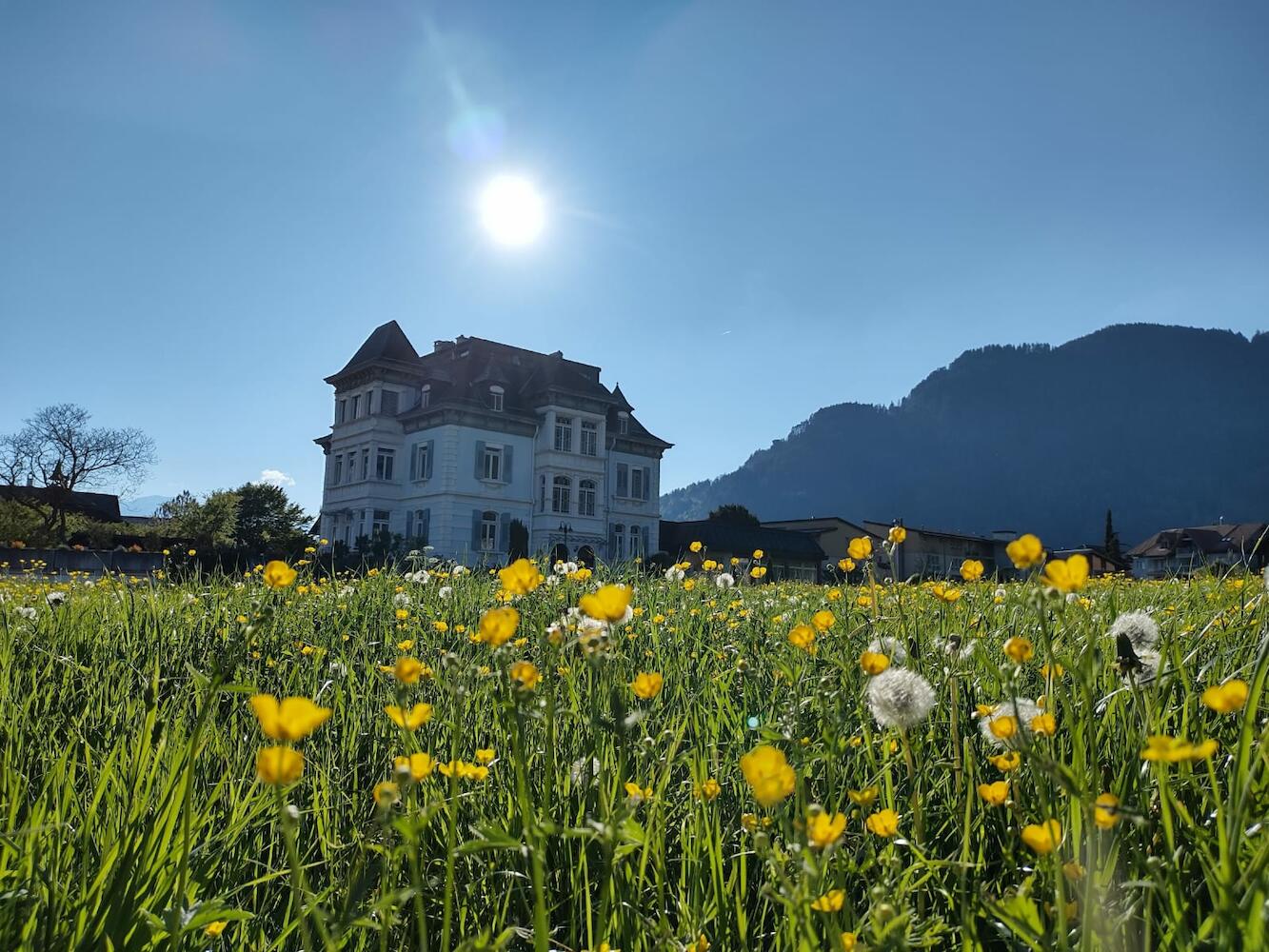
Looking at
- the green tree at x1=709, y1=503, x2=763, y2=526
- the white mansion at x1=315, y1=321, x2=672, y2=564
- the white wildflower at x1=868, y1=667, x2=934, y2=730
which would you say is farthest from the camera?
the green tree at x1=709, y1=503, x2=763, y2=526

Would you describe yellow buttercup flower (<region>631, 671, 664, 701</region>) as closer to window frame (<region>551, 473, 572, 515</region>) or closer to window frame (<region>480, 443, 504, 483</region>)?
window frame (<region>480, 443, 504, 483</region>)

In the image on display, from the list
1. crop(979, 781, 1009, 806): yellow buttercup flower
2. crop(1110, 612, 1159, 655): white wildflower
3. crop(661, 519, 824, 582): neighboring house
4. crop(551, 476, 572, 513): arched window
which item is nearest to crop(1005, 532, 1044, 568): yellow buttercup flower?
crop(979, 781, 1009, 806): yellow buttercup flower

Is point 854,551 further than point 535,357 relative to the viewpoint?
No

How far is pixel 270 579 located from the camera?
1299 mm

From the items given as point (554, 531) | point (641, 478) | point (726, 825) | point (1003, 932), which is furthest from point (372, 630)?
point (641, 478)

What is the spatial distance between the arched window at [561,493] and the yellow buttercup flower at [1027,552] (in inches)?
1501

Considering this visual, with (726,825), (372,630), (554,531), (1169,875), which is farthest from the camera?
(554,531)

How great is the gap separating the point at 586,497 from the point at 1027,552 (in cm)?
3922

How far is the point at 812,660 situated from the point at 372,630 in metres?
2.68

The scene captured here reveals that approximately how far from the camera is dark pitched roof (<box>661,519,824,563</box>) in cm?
4206

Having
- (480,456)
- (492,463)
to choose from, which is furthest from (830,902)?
(492,463)

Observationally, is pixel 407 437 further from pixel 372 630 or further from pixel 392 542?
pixel 372 630

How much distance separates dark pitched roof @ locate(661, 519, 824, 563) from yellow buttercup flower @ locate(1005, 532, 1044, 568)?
3920cm

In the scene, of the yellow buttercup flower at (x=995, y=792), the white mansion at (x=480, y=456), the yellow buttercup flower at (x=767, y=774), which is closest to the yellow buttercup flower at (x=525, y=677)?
the yellow buttercup flower at (x=767, y=774)
